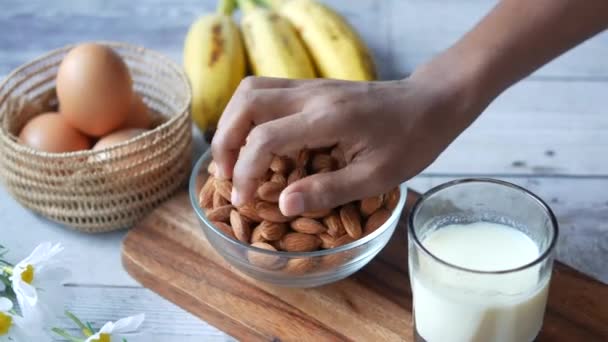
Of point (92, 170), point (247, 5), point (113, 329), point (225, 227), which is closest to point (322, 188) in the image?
point (225, 227)

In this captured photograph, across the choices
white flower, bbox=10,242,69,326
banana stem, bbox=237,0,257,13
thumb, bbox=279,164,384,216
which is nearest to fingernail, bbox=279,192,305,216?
thumb, bbox=279,164,384,216

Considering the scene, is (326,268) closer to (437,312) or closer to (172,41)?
(437,312)

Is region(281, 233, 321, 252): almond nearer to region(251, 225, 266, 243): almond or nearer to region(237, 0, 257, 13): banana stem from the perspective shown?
region(251, 225, 266, 243): almond

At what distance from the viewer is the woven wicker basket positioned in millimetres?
944

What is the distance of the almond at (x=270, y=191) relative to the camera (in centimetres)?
81

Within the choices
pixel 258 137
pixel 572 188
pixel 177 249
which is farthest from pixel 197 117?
pixel 572 188

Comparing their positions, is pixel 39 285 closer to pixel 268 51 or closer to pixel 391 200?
pixel 391 200

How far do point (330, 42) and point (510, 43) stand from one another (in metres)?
0.51

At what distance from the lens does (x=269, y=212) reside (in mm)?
808

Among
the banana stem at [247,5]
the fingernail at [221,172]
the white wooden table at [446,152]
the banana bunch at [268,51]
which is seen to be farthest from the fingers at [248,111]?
the banana stem at [247,5]

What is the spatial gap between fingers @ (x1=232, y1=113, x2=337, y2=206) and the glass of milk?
0.12 m

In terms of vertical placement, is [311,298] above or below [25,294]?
below

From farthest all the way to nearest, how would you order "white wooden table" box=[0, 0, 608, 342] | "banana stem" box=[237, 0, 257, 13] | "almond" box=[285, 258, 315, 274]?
"banana stem" box=[237, 0, 257, 13] < "white wooden table" box=[0, 0, 608, 342] < "almond" box=[285, 258, 315, 274]

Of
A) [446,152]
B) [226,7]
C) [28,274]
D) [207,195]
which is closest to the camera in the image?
[28,274]
